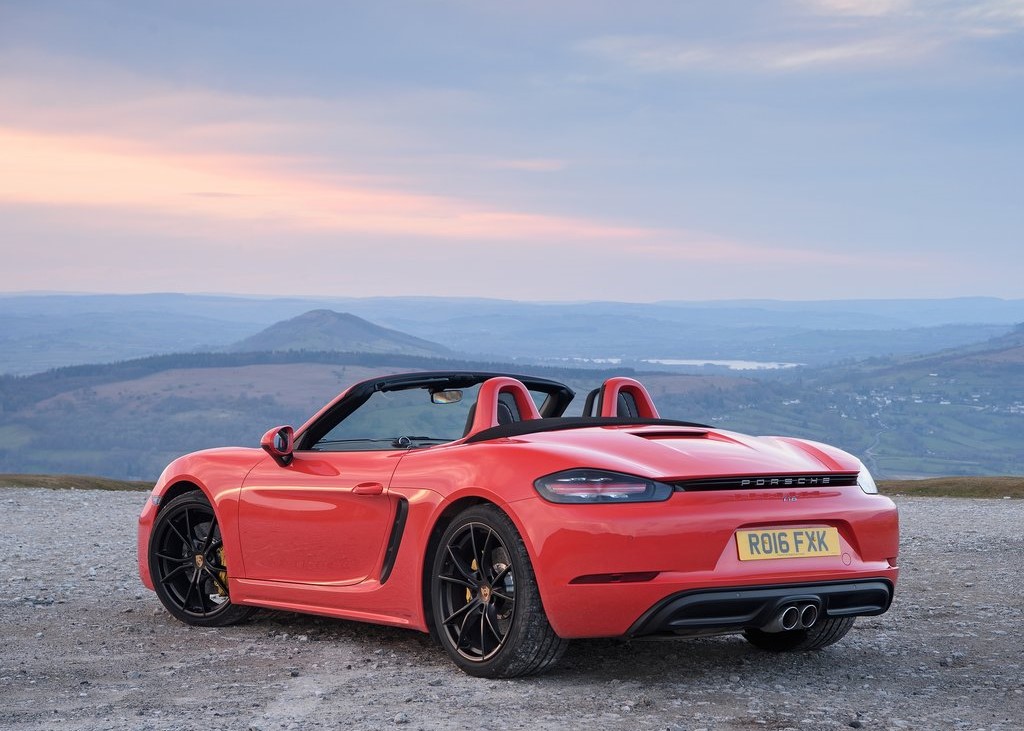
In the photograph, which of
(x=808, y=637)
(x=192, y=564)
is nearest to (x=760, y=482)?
(x=808, y=637)

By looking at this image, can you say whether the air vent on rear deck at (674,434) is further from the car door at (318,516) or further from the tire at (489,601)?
the car door at (318,516)

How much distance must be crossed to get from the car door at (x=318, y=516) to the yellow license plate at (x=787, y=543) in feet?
5.89

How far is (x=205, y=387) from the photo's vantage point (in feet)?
627

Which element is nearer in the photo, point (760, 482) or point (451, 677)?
point (760, 482)

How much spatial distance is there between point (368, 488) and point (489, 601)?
39.8 inches

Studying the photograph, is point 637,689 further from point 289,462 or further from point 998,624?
point 998,624

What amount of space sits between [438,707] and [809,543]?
1.73 meters

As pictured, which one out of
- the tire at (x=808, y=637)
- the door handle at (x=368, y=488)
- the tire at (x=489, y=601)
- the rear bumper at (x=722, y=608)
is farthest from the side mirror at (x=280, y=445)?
the tire at (x=808, y=637)

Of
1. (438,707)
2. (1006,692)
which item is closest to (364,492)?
(438,707)

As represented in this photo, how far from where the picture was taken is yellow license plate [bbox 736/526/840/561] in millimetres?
5477

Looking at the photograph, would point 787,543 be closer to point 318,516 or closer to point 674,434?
point 674,434

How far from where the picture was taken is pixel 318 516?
684 cm

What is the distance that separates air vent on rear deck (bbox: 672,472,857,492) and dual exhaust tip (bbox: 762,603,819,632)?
0.52 metres

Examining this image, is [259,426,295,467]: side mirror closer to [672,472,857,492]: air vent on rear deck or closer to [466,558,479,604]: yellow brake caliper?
[466,558,479,604]: yellow brake caliper
